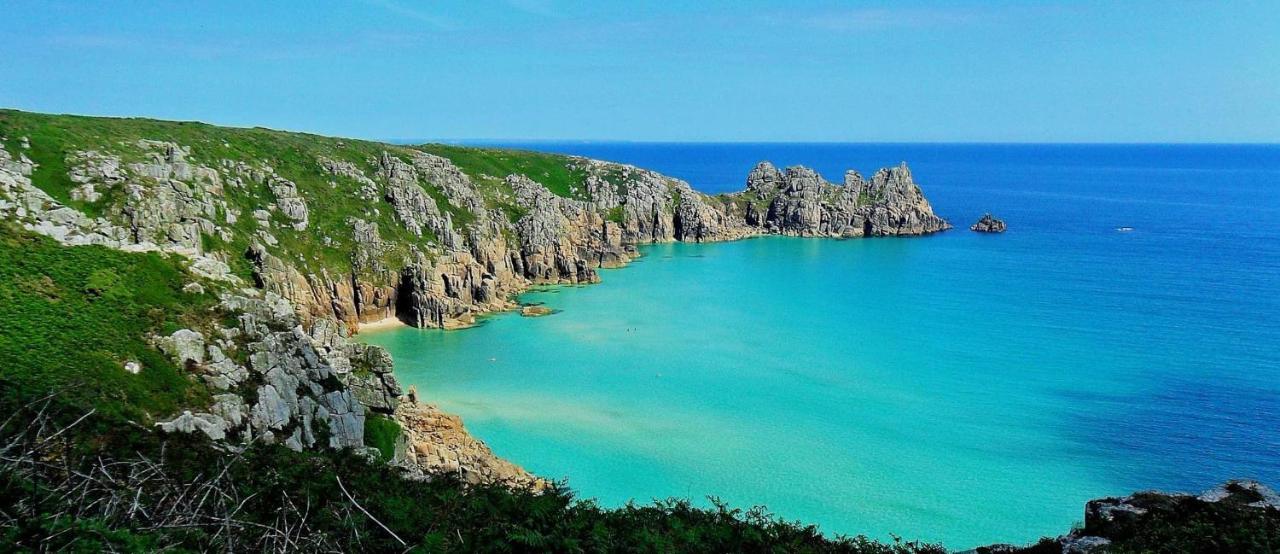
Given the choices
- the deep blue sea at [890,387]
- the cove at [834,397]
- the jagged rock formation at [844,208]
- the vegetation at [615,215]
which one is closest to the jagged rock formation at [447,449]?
the deep blue sea at [890,387]

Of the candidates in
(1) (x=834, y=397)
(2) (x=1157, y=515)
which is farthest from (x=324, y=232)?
(2) (x=1157, y=515)

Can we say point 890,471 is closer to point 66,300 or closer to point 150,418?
point 150,418

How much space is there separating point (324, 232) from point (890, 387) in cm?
5057

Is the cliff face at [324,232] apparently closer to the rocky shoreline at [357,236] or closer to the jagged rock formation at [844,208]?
the rocky shoreline at [357,236]

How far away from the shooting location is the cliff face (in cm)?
3086

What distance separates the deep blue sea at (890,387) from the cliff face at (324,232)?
17.1 feet

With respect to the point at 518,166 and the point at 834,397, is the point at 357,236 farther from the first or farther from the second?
the point at 518,166

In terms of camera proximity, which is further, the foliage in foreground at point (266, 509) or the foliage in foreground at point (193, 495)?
the foliage in foreground at point (193, 495)

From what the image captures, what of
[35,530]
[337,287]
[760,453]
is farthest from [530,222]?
[35,530]

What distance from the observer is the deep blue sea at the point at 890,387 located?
3597 cm

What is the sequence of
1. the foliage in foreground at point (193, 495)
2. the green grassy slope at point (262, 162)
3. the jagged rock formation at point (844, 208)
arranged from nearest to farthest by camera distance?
the foliage in foreground at point (193, 495)
the green grassy slope at point (262, 162)
the jagged rock formation at point (844, 208)

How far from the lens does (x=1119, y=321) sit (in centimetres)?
6819

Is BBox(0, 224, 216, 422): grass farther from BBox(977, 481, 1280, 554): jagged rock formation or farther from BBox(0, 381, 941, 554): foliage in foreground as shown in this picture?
BBox(977, 481, 1280, 554): jagged rock formation

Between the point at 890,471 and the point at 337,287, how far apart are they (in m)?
48.2
